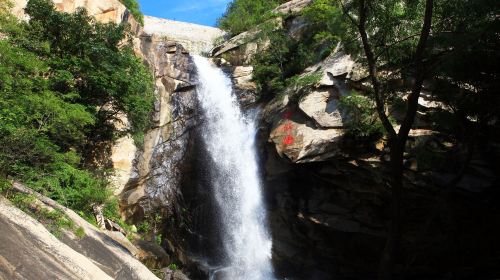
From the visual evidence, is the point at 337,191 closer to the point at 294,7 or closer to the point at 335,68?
the point at 335,68

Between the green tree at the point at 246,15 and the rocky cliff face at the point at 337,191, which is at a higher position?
the green tree at the point at 246,15

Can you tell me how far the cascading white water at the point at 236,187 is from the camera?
14773 mm

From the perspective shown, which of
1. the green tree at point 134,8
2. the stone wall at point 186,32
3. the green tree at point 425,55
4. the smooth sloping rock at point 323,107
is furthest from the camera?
the stone wall at point 186,32

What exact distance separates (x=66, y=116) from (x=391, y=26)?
8717mm

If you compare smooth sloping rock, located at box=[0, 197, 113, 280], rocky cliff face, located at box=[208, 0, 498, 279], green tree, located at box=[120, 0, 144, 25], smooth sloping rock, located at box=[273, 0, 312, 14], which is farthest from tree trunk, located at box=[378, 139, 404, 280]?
green tree, located at box=[120, 0, 144, 25]

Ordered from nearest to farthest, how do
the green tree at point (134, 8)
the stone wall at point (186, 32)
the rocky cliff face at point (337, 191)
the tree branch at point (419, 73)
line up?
the tree branch at point (419, 73), the rocky cliff face at point (337, 191), the green tree at point (134, 8), the stone wall at point (186, 32)

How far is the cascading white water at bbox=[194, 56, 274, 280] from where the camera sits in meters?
14.8

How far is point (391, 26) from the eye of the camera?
9414 millimetres

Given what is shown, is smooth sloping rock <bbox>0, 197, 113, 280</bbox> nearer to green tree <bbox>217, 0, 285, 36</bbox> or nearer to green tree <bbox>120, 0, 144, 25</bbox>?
green tree <bbox>217, 0, 285, 36</bbox>

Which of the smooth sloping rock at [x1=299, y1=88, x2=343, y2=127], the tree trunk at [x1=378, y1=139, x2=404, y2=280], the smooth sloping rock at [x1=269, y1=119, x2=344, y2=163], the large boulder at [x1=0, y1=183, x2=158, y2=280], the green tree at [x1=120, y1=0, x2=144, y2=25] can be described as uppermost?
the green tree at [x1=120, y1=0, x2=144, y2=25]

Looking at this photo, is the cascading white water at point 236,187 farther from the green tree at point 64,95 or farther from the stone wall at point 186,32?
the stone wall at point 186,32

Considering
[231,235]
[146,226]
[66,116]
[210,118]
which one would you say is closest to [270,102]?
[210,118]

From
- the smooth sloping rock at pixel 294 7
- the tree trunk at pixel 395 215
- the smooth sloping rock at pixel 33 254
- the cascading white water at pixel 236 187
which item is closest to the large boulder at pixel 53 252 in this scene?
the smooth sloping rock at pixel 33 254

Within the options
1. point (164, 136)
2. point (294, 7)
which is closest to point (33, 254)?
point (164, 136)
